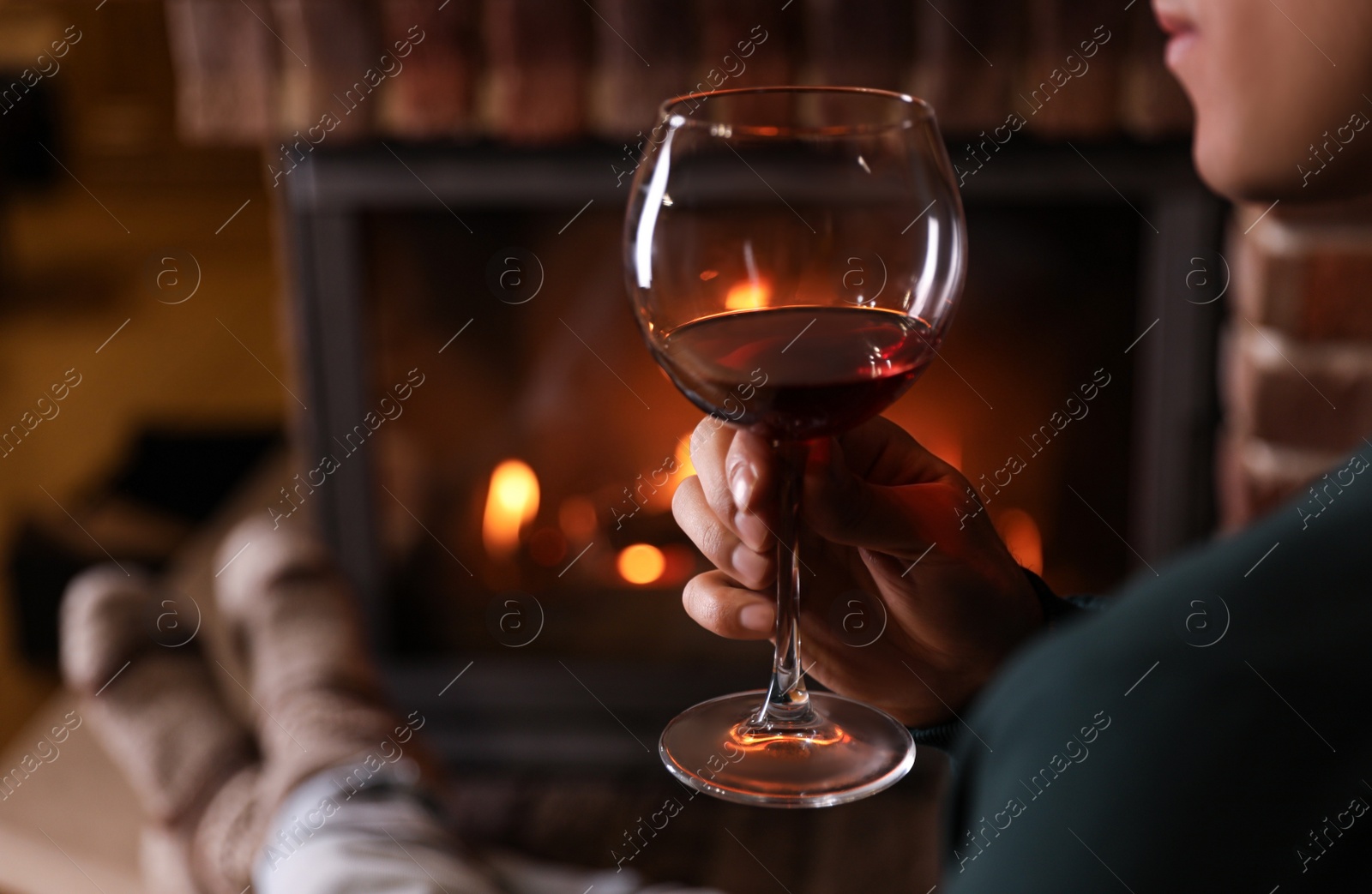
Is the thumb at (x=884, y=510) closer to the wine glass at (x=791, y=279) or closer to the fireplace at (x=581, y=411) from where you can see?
the wine glass at (x=791, y=279)

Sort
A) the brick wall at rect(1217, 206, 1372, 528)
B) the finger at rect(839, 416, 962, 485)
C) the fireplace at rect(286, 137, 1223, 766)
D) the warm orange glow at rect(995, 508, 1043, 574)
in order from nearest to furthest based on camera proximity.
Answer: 1. the finger at rect(839, 416, 962, 485)
2. the brick wall at rect(1217, 206, 1372, 528)
3. the fireplace at rect(286, 137, 1223, 766)
4. the warm orange glow at rect(995, 508, 1043, 574)

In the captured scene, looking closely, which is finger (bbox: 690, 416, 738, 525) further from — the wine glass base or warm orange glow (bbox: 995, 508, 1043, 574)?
warm orange glow (bbox: 995, 508, 1043, 574)

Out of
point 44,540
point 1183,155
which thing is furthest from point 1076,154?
point 44,540

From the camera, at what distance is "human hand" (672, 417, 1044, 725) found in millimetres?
445

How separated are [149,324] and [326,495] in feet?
6.64

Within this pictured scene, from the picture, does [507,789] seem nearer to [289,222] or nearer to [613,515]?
[613,515]

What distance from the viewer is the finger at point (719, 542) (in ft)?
1.50

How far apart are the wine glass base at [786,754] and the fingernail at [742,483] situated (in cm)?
8

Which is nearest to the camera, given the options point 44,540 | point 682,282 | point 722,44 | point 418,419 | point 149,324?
point 682,282

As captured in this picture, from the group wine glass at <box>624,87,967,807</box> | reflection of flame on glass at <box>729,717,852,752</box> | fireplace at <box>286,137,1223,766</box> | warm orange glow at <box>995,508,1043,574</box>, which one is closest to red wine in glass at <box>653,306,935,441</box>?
wine glass at <box>624,87,967,807</box>

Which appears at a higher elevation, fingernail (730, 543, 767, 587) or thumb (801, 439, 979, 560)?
fingernail (730, 543, 767, 587)

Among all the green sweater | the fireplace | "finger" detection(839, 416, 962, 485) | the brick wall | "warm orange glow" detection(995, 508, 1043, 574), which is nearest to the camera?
the green sweater

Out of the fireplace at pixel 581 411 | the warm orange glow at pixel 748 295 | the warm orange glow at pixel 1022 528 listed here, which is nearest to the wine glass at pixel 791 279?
the warm orange glow at pixel 748 295

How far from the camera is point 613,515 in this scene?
1.57m
